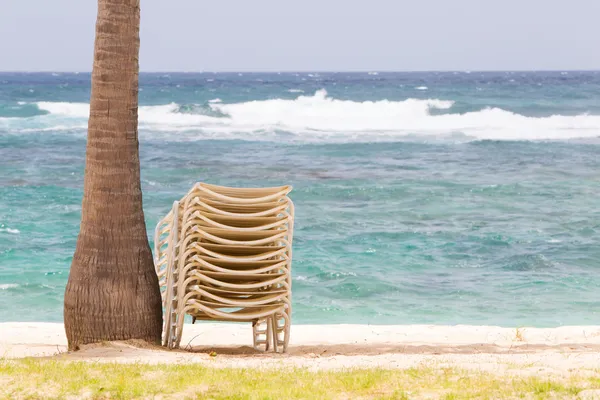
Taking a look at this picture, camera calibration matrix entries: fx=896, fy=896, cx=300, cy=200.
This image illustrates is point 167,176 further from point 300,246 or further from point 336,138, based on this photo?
point 336,138

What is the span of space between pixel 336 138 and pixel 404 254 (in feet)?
65.9

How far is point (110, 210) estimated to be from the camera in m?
6.13

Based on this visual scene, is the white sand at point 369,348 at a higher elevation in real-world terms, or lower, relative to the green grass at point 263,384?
lower

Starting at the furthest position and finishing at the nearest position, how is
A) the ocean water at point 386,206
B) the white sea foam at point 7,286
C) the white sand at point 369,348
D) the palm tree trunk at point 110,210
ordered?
the white sea foam at point 7,286 → the ocean water at point 386,206 → the palm tree trunk at point 110,210 → the white sand at point 369,348

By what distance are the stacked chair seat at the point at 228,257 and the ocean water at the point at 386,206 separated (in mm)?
2852

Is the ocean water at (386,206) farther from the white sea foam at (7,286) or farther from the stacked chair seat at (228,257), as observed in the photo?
the stacked chair seat at (228,257)

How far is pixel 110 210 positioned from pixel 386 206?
10253mm

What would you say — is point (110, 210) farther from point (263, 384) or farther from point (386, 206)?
point (386, 206)

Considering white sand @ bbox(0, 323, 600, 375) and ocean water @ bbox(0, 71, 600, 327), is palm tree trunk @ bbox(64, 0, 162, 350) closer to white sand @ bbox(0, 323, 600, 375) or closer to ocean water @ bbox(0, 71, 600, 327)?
white sand @ bbox(0, 323, 600, 375)

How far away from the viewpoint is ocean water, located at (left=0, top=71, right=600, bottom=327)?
9.83 metres

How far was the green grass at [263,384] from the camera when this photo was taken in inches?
166

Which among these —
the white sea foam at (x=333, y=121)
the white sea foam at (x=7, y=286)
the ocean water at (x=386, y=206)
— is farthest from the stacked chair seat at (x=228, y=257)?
the white sea foam at (x=333, y=121)

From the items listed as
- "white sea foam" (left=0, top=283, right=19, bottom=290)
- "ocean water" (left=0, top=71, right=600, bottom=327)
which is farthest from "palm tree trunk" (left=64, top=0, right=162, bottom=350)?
"white sea foam" (left=0, top=283, right=19, bottom=290)

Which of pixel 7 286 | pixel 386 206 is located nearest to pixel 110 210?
pixel 7 286
